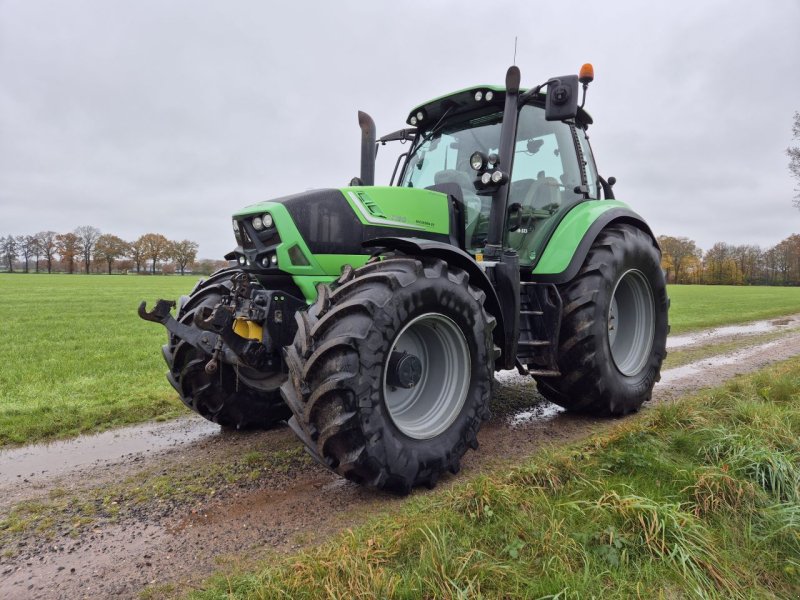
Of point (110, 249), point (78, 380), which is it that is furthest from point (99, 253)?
point (78, 380)

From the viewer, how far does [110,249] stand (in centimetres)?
8600

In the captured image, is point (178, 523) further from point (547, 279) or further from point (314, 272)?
point (547, 279)

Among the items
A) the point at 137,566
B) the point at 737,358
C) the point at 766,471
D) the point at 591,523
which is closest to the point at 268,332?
the point at 137,566

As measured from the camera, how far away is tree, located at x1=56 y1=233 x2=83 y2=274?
3506 inches

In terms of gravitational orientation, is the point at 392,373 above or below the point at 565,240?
below

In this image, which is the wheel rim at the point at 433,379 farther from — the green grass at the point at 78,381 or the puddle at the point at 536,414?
the green grass at the point at 78,381

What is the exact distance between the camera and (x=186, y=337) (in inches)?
142

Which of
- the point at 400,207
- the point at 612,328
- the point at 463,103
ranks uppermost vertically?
the point at 463,103

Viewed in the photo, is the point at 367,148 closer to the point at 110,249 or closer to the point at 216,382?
the point at 216,382

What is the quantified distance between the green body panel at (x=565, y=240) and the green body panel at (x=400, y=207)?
0.88 metres

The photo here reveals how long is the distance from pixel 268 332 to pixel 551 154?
3150 millimetres

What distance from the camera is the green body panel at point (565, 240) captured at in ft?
14.4

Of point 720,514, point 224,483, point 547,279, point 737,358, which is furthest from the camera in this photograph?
point 737,358

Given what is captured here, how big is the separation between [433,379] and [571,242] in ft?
5.93
